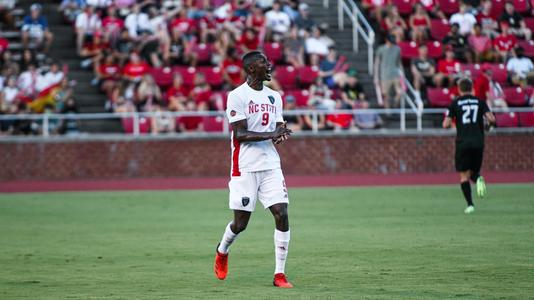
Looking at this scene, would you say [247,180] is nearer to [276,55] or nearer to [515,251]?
[515,251]

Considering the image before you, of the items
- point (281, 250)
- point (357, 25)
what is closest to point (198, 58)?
point (357, 25)

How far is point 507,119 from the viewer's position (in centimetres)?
2834

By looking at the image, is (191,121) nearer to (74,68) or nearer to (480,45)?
(74,68)

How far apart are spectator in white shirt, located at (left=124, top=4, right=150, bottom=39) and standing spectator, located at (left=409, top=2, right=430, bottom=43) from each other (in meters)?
7.42

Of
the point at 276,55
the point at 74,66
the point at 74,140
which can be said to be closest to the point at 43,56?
the point at 74,66

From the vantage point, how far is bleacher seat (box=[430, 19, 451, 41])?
3183 centimetres

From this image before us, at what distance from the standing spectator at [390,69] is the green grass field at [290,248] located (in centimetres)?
642

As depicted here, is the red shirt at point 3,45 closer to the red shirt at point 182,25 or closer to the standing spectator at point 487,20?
the red shirt at point 182,25

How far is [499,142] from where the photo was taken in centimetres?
2817

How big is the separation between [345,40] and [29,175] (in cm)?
1006

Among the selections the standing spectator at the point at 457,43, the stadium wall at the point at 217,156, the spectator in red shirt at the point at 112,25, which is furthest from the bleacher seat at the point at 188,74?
the standing spectator at the point at 457,43

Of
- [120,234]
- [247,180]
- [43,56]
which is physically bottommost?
[120,234]

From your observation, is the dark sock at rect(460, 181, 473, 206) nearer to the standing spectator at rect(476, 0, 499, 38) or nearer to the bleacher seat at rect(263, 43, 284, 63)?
the bleacher seat at rect(263, 43, 284, 63)

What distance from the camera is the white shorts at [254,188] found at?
1077cm
